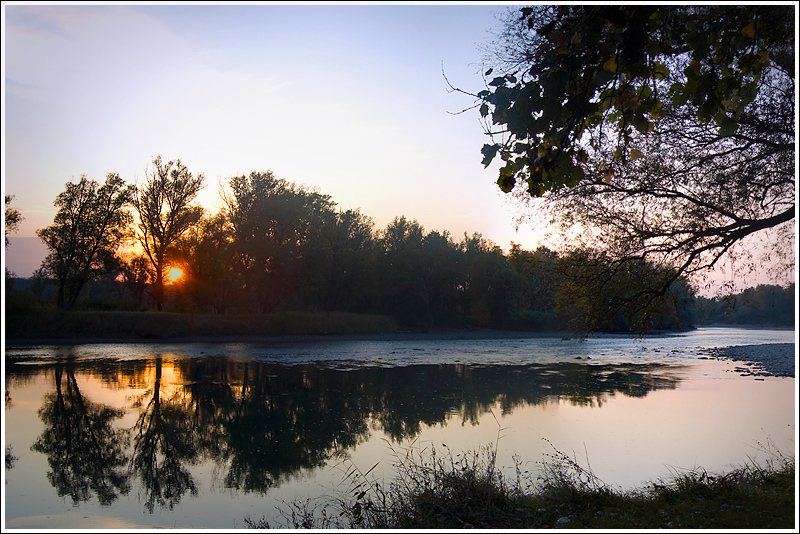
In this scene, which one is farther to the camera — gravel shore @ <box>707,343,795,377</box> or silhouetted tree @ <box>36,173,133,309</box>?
silhouetted tree @ <box>36,173,133,309</box>

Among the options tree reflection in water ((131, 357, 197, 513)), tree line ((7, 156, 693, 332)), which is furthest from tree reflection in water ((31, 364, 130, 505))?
tree line ((7, 156, 693, 332))

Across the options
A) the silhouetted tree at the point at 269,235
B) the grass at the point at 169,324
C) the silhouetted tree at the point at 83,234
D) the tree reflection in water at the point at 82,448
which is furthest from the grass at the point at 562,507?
the silhouetted tree at the point at 269,235

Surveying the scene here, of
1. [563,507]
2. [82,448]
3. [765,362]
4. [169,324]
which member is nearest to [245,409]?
[82,448]

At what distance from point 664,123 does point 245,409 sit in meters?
12.0

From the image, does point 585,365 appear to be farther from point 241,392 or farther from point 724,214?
point 724,214

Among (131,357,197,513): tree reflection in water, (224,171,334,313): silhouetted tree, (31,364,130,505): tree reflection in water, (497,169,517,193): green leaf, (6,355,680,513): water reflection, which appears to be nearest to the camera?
(497,169,517,193): green leaf

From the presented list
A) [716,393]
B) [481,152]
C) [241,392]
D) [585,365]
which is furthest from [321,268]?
[481,152]

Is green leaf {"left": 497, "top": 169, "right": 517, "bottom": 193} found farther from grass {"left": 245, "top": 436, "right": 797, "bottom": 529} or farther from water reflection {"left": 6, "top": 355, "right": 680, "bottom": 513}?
water reflection {"left": 6, "top": 355, "right": 680, "bottom": 513}

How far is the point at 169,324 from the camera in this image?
42250 mm

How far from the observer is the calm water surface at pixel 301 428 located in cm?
878

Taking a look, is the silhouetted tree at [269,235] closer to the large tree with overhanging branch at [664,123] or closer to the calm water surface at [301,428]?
the calm water surface at [301,428]

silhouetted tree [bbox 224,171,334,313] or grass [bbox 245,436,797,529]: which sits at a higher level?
silhouetted tree [bbox 224,171,334,313]

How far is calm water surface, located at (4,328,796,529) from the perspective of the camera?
8781 millimetres

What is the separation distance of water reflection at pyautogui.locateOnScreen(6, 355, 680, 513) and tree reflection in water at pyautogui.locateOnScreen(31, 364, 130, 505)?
0.02 m
